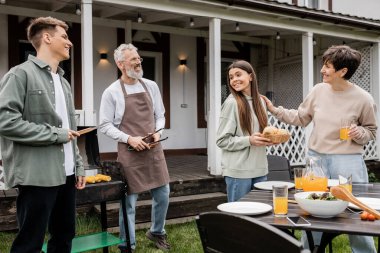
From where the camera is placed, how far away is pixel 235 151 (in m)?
2.85

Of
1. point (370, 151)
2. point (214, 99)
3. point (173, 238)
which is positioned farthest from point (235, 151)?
point (370, 151)

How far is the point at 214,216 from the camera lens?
4.66 feet

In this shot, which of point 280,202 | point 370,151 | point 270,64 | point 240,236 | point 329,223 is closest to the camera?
point 240,236

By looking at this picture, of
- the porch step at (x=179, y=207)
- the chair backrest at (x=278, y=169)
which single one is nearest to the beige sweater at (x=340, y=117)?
the chair backrest at (x=278, y=169)

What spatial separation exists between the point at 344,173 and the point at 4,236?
138 inches

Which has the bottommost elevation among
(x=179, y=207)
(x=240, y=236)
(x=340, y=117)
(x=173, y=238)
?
(x=173, y=238)

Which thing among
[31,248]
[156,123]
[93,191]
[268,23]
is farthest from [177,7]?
[31,248]

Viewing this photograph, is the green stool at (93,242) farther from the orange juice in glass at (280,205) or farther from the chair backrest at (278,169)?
the orange juice in glass at (280,205)

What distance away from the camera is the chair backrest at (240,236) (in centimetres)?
121

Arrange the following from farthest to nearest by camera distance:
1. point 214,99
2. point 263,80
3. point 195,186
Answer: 1. point 263,80
2. point 214,99
3. point 195,186

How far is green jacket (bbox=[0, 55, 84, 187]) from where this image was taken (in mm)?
2104

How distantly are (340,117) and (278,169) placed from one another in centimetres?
77

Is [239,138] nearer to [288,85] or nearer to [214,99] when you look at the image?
[214,99]

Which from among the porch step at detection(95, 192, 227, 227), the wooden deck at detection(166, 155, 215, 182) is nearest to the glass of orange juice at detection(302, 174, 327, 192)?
the porch step at detection(95, 192, 227, 227)
